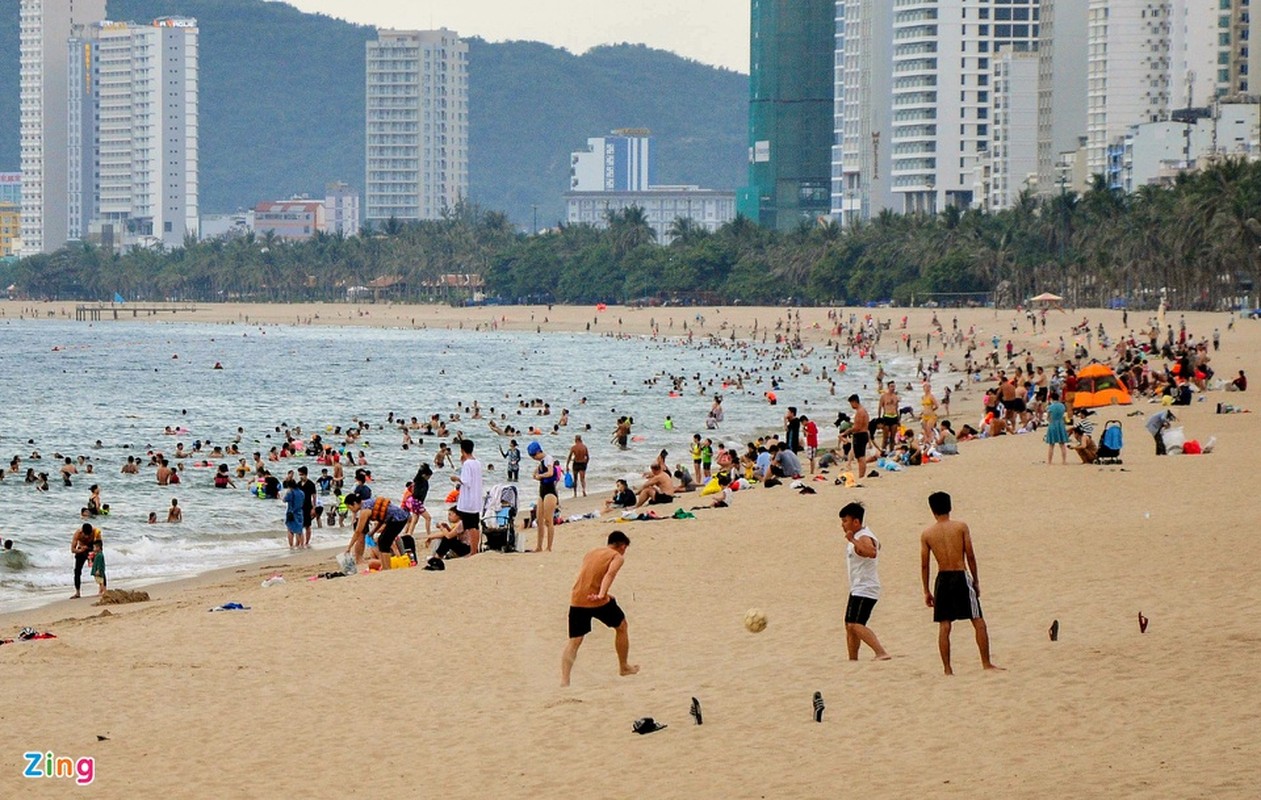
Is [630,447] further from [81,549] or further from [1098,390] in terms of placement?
[81,549]

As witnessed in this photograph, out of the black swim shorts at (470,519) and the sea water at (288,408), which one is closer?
the black swim shorts at (470,519)

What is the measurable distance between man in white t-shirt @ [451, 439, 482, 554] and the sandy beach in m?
0.46

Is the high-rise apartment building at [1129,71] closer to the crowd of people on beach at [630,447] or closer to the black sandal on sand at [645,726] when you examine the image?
the crowd of people on beach at [630,447]

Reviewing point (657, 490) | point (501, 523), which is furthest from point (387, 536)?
point (657, 490)

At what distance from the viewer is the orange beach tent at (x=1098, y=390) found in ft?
119

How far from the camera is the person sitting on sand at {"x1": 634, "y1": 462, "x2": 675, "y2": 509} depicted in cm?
2566

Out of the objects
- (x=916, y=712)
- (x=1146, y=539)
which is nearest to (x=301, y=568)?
(x=1146, y=539)

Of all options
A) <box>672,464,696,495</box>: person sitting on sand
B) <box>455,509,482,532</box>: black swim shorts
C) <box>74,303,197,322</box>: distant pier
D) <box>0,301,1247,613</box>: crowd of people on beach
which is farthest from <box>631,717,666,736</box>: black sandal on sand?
<box>74,303,197,322</box>: distant pier

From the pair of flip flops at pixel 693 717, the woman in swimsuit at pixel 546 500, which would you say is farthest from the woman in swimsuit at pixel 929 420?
the pair of flip flops at pixel 693 717

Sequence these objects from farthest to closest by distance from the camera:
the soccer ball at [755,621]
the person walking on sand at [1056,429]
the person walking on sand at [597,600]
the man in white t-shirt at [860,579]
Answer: the person walking on sand at [1056,429] < the soccer ball at [755,621] < the person walking on sand at [597,600] < the man in white t-shirt at [860,579]

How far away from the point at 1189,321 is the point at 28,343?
260 ft

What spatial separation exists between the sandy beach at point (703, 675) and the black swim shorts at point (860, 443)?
13.2ft

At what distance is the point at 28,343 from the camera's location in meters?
121

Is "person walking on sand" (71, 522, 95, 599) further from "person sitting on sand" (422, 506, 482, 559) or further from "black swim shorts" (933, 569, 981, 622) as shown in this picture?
"black swim shorts" (933, 569, 981, 622)
